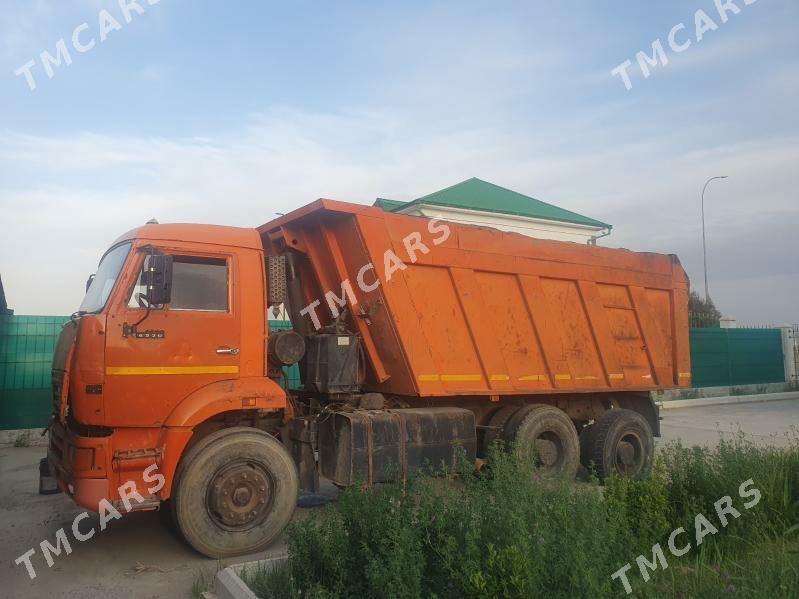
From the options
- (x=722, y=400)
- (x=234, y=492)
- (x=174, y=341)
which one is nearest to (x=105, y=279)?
(x=174, y=341)

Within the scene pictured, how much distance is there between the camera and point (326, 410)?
6.11 metres

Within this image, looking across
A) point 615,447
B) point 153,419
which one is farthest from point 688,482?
point 153,419

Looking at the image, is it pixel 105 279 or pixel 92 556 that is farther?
pixel 105 279

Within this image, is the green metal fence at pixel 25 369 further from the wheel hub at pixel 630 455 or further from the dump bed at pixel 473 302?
the wheel hub at pixel 630 455

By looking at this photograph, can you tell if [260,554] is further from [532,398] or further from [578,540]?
[532,398]

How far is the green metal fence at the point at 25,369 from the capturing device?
35.1ft

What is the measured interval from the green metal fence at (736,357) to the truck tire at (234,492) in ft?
52.9

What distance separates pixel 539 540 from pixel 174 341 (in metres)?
3.26

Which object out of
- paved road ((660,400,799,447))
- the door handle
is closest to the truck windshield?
the door handle

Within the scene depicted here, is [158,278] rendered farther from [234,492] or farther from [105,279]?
[234,492]

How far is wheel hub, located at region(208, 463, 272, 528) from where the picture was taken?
5.15 m

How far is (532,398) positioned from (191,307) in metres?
4.08

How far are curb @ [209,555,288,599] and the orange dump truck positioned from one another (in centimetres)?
102

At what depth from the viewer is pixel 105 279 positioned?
5434mm
